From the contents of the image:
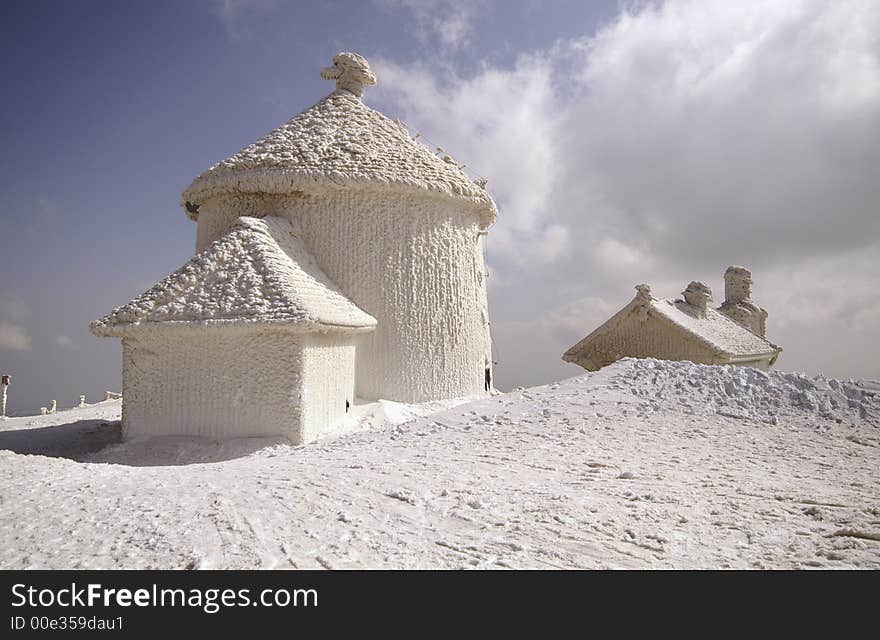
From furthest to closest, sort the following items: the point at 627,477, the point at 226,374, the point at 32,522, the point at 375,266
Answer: the point at 375,266 < the point at 226,374 < the point at 627,477 < the point at 32,522

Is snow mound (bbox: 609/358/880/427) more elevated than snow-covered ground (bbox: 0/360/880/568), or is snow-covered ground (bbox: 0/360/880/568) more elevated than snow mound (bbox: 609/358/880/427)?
snow mound (bbox: 609/358/880/427)

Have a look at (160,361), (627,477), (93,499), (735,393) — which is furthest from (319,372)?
(735,393)

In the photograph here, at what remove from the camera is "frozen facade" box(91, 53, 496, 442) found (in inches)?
300

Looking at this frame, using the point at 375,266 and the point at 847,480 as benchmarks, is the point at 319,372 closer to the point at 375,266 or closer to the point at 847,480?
the point at 375,266

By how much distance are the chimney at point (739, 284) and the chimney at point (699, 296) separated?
6266mm

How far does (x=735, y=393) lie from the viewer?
8.55m

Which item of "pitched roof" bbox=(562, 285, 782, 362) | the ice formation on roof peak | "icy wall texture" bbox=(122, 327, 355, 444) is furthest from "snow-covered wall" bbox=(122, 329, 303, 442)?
"pitched roof" bbox=(562, 285, 782, 362)

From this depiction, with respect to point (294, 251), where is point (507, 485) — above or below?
below

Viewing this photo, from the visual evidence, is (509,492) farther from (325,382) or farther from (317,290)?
(317,290)

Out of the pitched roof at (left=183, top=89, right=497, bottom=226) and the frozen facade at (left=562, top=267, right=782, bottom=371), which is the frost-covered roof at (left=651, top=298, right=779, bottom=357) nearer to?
the frozen facade at (left=562, top=267, right=782, bottom=371)

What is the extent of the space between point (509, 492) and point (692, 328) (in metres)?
11.7

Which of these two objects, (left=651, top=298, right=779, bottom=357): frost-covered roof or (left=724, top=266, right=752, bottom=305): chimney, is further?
(left=724, top=266, right=752, bottom=305): chimney

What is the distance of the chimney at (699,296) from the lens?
1725cm
